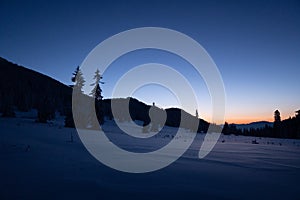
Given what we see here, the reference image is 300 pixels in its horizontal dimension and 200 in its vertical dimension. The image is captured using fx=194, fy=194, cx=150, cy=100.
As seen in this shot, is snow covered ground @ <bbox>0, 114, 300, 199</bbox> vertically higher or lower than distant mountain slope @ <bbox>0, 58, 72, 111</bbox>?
lower

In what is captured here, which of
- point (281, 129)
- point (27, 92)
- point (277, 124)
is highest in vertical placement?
point (27, 92)

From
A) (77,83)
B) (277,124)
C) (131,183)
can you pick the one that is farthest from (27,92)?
(277,124)

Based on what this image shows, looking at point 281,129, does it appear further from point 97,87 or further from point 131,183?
point 131,183

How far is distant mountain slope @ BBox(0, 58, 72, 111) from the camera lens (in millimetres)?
47062

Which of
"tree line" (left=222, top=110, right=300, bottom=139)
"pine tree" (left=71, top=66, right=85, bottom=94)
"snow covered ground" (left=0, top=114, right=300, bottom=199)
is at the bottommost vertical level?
"snow covered ground" (left=0, top=114, right=300, bottom=199)

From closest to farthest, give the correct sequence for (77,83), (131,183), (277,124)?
(131,183) < (77,83) < (277,124)

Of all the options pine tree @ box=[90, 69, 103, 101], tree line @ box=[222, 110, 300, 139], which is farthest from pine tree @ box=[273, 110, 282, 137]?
pine tree @ box=[90, 69, 103, 101]

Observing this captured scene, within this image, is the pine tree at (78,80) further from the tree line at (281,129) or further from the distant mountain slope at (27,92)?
the tree line at (281,129)

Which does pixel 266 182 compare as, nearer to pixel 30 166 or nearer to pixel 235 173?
pixel 235 173

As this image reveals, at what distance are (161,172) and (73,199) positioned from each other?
3434 mm

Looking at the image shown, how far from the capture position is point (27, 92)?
237 ft

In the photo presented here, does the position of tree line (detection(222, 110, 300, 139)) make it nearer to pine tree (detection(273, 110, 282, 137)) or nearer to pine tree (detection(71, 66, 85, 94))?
pine tree (detection(273, 110, 282, 137))

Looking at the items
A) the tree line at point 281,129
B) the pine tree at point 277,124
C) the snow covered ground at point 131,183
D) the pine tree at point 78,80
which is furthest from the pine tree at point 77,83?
the pine tree at point 277,124

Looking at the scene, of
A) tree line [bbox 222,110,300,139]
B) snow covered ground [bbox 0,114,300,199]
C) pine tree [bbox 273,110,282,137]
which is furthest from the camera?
pine tree [bbox 273,110,282,137]
